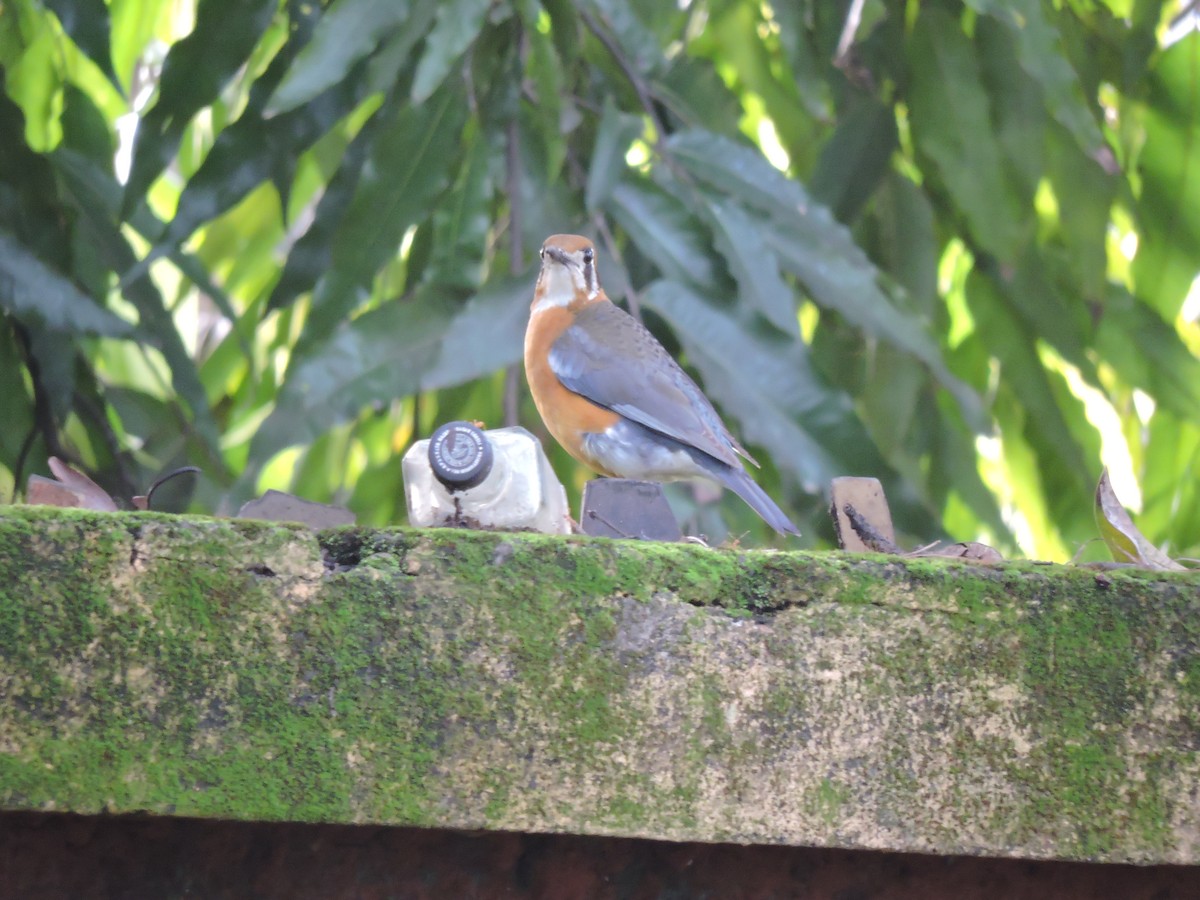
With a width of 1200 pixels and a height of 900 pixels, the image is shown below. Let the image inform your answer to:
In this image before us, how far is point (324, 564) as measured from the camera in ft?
2.80

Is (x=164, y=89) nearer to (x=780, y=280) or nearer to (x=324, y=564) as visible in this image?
(x=780, y=280)

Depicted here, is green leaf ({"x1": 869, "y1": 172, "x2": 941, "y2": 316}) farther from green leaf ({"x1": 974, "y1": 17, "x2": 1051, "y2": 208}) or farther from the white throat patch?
the white throat patch

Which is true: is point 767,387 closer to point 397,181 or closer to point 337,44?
point 397,181

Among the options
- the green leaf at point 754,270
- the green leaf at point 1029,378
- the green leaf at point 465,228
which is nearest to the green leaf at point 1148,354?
the green leaf at point 1029,378

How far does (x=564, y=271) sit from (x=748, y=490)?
1.33ft

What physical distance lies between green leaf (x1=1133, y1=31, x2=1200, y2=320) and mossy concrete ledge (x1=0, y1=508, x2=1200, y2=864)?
1.80 metres

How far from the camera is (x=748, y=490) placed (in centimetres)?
189

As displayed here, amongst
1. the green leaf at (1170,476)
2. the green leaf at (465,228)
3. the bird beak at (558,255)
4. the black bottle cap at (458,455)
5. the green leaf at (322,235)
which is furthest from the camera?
the green leaf at (1170,476)

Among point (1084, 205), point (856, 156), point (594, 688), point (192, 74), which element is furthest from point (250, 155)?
point (594, 688)

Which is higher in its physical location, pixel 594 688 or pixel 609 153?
pixel 609 153

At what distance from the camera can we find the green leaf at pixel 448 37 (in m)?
1.83

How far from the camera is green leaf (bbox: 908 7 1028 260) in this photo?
2.39 meters

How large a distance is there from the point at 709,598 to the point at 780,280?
1.29 meters

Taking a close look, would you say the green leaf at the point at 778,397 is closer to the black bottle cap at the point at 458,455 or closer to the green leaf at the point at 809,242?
the green leaf at the point at 809,242
